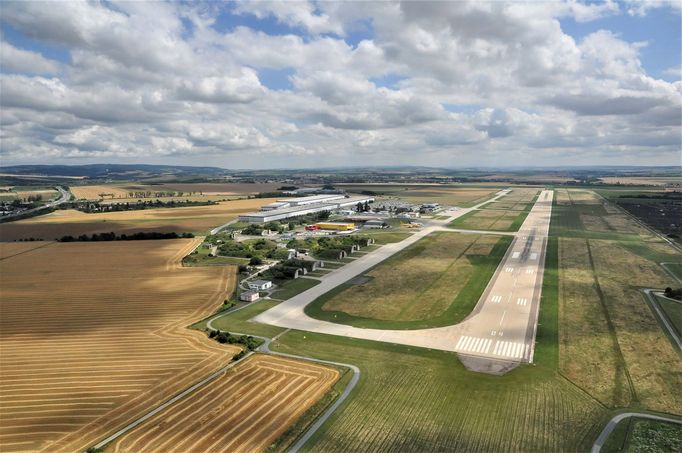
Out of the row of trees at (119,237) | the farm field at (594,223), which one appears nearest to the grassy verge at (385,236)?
the farm field at (594,223)

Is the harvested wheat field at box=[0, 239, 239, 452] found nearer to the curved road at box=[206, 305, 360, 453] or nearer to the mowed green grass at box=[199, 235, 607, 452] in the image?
the curved road at box=[206, 305, 360, 453]

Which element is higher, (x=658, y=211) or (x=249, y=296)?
(x=658, y=211)

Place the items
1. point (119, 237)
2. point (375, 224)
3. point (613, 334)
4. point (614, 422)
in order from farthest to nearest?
point (375, 224), point (119, 237), point (613, 334), point (614, 422)

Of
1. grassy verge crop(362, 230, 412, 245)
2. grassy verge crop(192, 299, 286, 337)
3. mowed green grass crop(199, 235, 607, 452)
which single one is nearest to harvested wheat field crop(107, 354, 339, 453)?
mowed green grass crop(199, 235, 607, 452)

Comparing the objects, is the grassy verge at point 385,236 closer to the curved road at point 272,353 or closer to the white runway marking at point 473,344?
the white runway marking at point 473,344

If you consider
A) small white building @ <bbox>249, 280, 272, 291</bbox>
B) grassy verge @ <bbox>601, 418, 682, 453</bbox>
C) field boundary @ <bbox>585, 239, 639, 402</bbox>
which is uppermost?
small white building @ <bbox>249, 280, 272, 291</bbox>

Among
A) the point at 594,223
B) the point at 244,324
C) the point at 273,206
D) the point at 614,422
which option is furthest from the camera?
the point at 273,206

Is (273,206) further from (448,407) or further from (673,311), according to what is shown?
(448,407)

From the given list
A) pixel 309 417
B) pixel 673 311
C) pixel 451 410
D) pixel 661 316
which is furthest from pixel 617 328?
pixel 309 417
